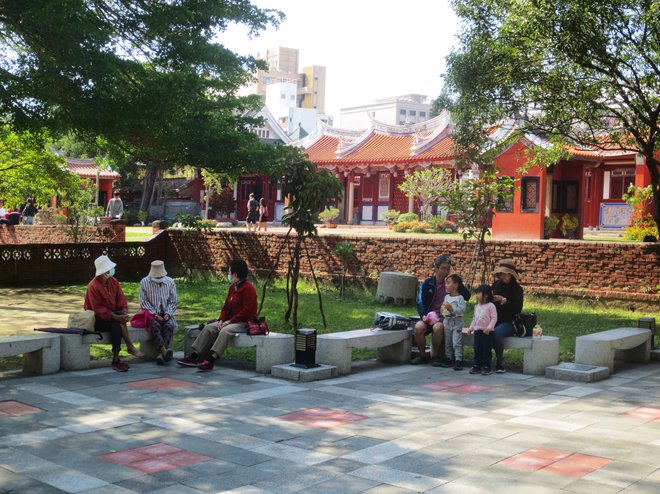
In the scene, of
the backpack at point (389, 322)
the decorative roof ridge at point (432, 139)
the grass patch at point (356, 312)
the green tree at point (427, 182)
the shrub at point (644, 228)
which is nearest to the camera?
the backpack at point (389, 322)

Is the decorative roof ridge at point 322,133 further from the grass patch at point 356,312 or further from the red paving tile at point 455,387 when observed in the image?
the red paving tile at point 455,387

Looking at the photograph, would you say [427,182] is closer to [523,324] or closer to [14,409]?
[523,324]

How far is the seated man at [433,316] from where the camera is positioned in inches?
400

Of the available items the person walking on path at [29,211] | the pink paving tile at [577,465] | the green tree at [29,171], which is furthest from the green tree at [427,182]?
the pink paving tile at [577,465]

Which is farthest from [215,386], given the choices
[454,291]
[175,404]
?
[454,291]

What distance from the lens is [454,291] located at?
9922 mm

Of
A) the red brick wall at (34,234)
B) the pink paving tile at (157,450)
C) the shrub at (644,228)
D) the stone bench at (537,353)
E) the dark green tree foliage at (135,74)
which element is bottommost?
the pink paving tile at (157,450)

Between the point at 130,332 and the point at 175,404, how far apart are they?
2360mm

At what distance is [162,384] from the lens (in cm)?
863

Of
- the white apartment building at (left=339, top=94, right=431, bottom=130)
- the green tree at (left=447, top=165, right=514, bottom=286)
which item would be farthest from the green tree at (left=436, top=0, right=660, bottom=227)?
the white apartment building at (left=339, top=94, right=431, bottom=130)

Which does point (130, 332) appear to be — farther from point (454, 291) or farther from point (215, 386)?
point (454, 291)

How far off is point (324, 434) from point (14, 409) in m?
2.96

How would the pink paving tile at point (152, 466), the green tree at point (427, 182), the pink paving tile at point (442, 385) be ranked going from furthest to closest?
1. the green tree at point (427, 182)
2. the pink paving tile at point (442, 385)
3. the pink paving tile at point (152, 466)

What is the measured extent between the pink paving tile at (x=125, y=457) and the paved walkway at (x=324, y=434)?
22mm
